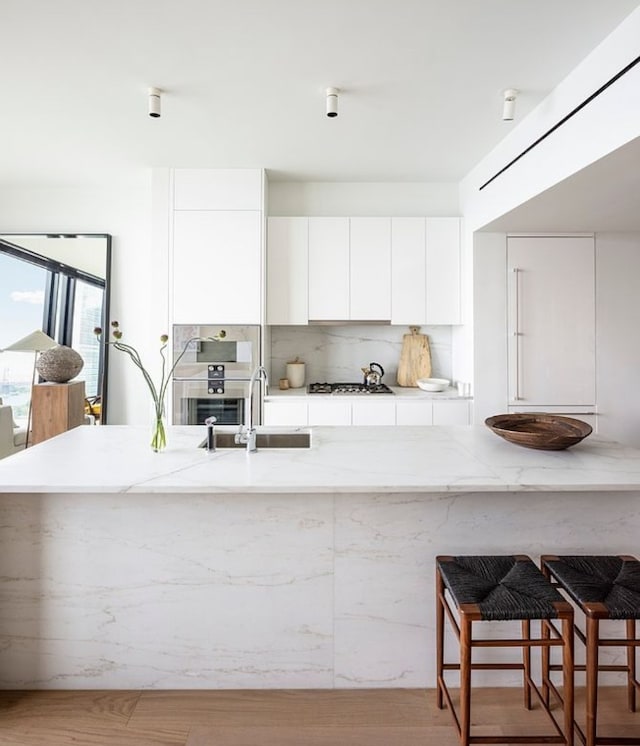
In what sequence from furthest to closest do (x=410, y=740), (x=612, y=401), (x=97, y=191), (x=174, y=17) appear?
(x=97, y=191), (x=612, y=401), (x=174, y=17), (x=410, y=740)

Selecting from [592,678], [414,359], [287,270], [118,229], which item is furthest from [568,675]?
[118,229]

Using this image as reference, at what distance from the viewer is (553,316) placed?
150 inches

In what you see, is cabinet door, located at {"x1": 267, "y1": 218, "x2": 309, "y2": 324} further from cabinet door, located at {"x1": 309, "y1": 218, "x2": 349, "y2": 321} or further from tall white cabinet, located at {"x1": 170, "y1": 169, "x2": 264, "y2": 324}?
tall white cabinet, located at {"x1": 170, "y1": 169, "x2": 264, "y2": 324}

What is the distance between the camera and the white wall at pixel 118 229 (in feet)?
14.2

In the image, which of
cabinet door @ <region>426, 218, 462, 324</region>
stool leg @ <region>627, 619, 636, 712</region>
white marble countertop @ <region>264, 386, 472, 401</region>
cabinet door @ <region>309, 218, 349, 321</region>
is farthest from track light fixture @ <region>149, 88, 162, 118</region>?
stool leg @ <region>627, 619, 636, 712</region>

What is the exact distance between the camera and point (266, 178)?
4070 mm

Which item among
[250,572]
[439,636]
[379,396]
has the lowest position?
[439,636]

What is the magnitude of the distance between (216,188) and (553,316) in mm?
2706

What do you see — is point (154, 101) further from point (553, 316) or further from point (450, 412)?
point (553, 316)

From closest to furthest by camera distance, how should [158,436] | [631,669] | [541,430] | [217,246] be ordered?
[631,669] < [158,436] < [541,430] < [217,246]

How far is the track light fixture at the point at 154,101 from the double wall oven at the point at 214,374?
1598 mm

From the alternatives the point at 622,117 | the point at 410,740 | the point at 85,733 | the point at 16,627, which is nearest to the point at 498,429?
the point at 410,740

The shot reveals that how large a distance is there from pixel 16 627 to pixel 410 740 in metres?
1.47

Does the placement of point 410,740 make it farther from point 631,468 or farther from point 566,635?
point 631,468
